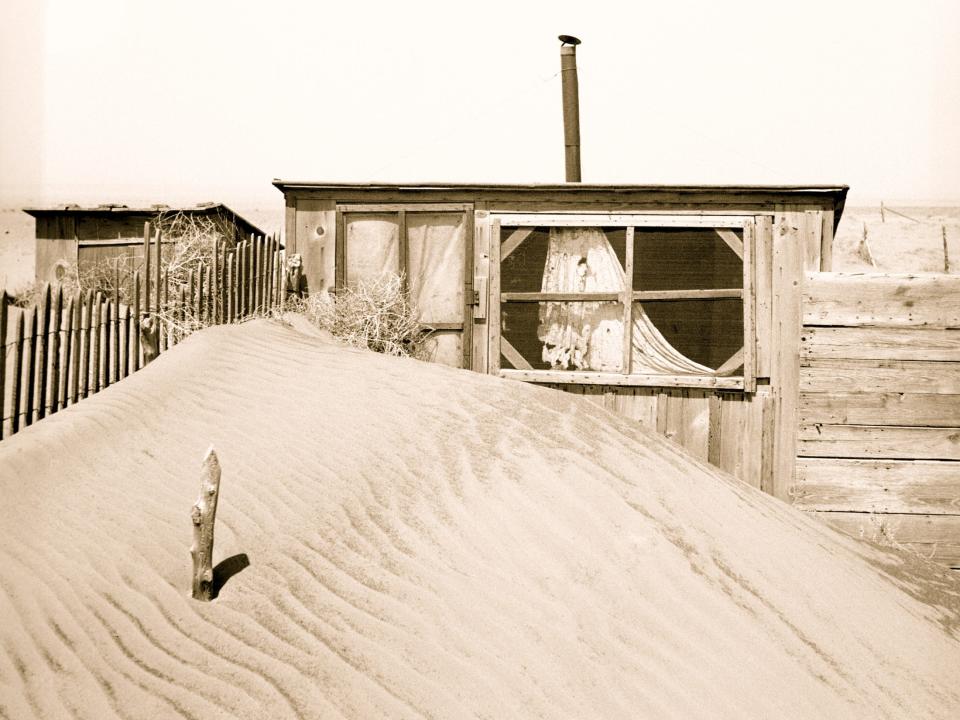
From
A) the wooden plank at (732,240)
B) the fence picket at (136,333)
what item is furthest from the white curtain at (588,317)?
the fence picket at (136,333)

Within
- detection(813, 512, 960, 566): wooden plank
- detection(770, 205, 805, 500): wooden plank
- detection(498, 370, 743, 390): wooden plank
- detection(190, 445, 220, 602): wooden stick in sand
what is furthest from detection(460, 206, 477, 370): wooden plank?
detection(190, 445, 220, 602): wooden stick in sand

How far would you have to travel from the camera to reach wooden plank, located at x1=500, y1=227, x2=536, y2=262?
8.95 m

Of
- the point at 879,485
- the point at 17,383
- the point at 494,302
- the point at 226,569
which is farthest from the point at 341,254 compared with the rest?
the point at 879,485

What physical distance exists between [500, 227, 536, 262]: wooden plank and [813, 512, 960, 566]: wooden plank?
167 inches

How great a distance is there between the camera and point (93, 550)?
14.1 ft

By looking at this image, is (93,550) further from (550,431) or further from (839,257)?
(839,257)

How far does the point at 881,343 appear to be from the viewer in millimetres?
7512

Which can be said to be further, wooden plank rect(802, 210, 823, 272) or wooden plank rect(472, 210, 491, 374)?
wooden plank rect(472, 210, 491, 374)

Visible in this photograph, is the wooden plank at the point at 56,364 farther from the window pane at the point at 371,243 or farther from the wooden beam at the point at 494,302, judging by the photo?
the wooden beam at the point at 494,302

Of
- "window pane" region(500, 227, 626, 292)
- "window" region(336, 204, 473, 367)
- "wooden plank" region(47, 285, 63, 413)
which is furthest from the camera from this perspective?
"window" region(336, 204, 473, 367)

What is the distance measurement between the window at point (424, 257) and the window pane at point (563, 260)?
1.70 feet

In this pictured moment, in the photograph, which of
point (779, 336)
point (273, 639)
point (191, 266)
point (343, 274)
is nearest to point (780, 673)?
point (273, 639)

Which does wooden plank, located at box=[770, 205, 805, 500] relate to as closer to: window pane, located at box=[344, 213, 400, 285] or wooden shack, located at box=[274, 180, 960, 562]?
wooden shack, located at box=[274, 180, 960, 562]

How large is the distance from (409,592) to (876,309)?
5.73m
